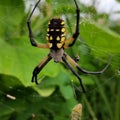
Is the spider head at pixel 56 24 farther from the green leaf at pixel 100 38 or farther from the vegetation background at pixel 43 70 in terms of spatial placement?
the vegetation background at pixel 43 70

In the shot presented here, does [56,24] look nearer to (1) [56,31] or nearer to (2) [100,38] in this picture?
(1) [56,31]

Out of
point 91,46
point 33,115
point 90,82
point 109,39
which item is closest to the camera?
point 109,39

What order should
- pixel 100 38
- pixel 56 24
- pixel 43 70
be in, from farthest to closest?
pixel 43 70 < pixel 100 38 < pixel 56 24

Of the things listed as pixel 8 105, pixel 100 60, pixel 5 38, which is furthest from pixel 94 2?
pixel 8 105

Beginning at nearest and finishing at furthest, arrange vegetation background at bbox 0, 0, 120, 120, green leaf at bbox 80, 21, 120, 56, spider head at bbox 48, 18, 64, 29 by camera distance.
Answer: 1. spider head at bbox 48, 18, 64, 29
2. green leaf at bbox 80, 21, 120, 56
3. vegetation background at bbox 0, 0, 120, 120

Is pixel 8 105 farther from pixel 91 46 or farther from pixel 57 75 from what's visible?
pixel 91 46

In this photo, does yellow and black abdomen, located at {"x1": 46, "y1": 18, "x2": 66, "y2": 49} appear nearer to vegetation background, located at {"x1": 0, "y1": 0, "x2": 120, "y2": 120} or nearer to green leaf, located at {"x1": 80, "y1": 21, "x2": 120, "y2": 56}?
green leaf, located at {"x1": 80, "y1": 21, "x2": 120, "y2": 56}

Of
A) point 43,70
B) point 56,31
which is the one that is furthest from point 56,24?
point 43,70

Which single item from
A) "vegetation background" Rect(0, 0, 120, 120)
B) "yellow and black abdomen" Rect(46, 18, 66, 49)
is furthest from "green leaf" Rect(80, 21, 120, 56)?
"yellow and black abdomen" Rect(46, 18, 66, 49)
